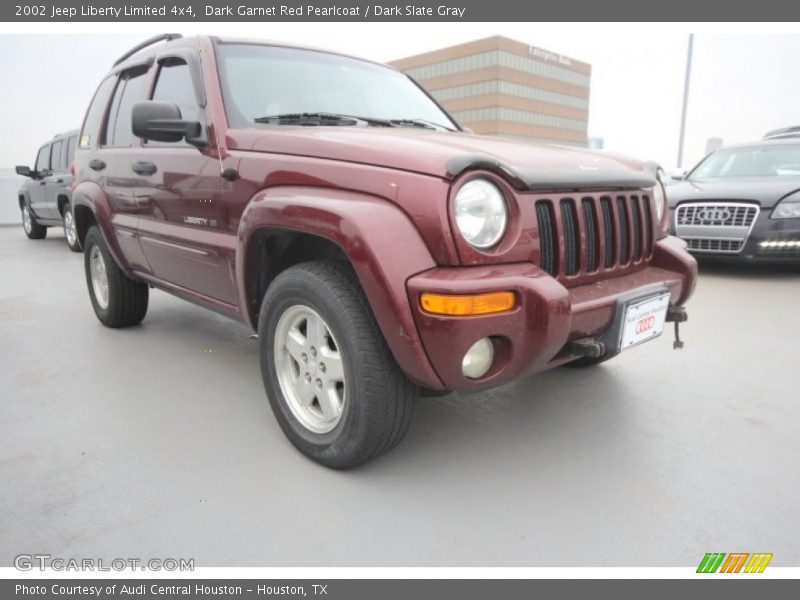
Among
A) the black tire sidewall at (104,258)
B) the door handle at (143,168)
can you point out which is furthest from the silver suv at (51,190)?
the door handle at (143,168)

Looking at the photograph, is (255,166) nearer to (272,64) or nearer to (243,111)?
(243,111)

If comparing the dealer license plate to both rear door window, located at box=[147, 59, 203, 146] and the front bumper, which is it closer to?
the front bumper

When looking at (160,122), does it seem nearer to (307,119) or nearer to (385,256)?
(307,119)

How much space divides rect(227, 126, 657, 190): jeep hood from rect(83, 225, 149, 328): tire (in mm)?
2049

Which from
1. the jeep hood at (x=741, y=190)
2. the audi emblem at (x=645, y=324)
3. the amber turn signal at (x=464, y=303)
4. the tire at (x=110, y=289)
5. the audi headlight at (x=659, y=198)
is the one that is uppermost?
the audi headlight at (x=659, y=198)

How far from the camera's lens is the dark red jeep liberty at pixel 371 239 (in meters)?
1.80

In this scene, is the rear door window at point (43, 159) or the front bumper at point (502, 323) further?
the rear door window at point (43, 159)

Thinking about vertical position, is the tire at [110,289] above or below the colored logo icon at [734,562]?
above

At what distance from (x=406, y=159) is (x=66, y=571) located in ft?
5.50

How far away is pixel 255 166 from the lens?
2.37 meters

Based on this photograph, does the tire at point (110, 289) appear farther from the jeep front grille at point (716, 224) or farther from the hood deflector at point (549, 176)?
the jeep front grille at point (716, 224)

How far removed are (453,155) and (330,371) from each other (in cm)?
92

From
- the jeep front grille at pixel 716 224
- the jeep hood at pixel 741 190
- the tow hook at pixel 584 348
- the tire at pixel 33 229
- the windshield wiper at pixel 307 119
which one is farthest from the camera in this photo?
the tire at pixel 33 229

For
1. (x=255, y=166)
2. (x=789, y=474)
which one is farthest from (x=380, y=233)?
(x=789, y=474)
